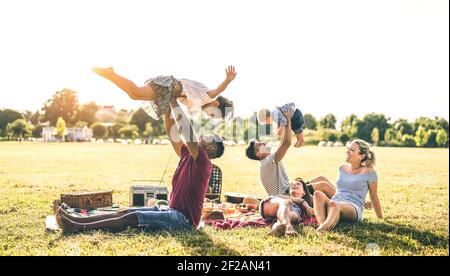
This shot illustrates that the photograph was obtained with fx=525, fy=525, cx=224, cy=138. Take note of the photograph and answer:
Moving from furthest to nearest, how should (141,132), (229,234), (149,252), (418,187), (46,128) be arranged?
(141,132) → (46,128) → (418,187) → (229,234) → (149,252)

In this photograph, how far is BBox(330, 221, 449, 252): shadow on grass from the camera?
5.39 meters

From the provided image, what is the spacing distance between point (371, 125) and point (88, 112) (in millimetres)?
33673

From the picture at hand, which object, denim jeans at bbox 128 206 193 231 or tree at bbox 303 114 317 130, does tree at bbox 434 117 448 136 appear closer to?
tree at bbox 303 114 317 130

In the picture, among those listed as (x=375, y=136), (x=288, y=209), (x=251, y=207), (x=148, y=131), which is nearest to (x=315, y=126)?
(x=375, y=136)

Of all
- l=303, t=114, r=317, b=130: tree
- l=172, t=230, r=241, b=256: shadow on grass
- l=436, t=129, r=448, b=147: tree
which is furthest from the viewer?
l=303, t=114, r=317, b=130: tree

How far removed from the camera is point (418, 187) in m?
12.7

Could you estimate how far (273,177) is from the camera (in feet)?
21.5

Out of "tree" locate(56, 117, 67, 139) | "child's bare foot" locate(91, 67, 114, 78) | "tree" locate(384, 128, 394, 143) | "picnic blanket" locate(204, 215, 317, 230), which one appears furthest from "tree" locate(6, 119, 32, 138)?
"tree" locate(384, 128, 394, 143)

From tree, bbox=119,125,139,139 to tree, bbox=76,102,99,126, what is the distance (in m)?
6.83

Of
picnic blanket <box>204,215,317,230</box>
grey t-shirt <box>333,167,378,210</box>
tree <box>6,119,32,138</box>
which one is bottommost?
picnic blanket <box>204,215,317,230</box>
